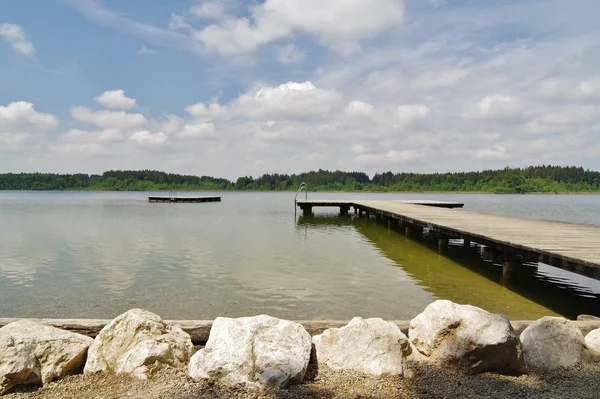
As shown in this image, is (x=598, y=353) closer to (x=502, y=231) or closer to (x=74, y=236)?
(x=502, y=231)

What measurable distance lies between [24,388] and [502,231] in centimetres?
1175

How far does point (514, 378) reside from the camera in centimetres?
426

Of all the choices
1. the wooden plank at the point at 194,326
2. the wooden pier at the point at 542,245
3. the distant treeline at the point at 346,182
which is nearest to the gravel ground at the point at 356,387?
the wooden plank at the point at 194,326

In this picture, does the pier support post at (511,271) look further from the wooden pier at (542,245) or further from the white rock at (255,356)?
the white rock at (255,356)

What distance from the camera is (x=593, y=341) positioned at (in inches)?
189

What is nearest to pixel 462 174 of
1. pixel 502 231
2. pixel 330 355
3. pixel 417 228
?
pixel 417 228

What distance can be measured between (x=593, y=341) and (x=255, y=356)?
12.3ft

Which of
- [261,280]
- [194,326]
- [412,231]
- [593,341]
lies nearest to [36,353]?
[194,326]

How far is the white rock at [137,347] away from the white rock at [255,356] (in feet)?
1.23

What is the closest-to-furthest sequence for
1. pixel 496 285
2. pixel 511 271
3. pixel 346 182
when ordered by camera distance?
pixel 511 271
pixel 496 285
pixel 346 182

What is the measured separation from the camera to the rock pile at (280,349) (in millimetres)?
4070

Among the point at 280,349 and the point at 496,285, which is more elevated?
the point at 280,349

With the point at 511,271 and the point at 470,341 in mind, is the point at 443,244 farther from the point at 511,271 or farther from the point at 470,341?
the point at 470,341

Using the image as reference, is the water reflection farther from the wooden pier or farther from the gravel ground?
the gravel ground
